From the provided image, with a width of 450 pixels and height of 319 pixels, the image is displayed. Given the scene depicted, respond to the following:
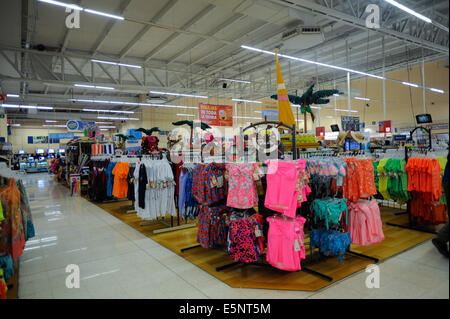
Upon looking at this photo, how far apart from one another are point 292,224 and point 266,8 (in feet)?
20.1

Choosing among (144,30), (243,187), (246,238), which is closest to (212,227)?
(246,238)

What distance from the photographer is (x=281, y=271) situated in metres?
3.34

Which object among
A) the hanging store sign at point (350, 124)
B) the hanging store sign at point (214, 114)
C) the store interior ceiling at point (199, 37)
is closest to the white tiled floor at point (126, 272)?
the store interior ceiling at point (199, 37)

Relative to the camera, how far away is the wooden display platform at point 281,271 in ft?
9.98

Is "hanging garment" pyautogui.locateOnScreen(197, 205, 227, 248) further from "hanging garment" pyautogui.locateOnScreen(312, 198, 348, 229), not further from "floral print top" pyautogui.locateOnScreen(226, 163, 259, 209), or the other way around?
"hanging garment" pyautogui.locateOnScreen(312, 198, 348, 229)

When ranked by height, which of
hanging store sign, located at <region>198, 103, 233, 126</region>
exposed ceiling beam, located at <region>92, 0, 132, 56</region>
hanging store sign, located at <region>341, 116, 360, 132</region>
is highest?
exposed ceiling beam, located at <region>92, 0, 132, 56</region>

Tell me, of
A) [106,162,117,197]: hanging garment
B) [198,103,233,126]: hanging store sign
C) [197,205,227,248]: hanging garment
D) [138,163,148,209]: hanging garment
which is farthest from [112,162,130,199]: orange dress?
[198,103,233,126]: hanging store sign

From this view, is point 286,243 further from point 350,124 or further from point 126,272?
point 350,124

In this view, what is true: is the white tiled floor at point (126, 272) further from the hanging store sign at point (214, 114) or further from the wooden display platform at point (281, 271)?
the hanging store sign at point (214, 114)

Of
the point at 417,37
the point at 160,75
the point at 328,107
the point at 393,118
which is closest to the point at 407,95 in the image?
the point at 393,118

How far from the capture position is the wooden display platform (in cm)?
304

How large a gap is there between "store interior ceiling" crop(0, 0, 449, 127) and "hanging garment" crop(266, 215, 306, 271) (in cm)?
569

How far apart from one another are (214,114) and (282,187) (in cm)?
1000

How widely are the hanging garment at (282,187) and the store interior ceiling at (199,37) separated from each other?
5223 millimetres
